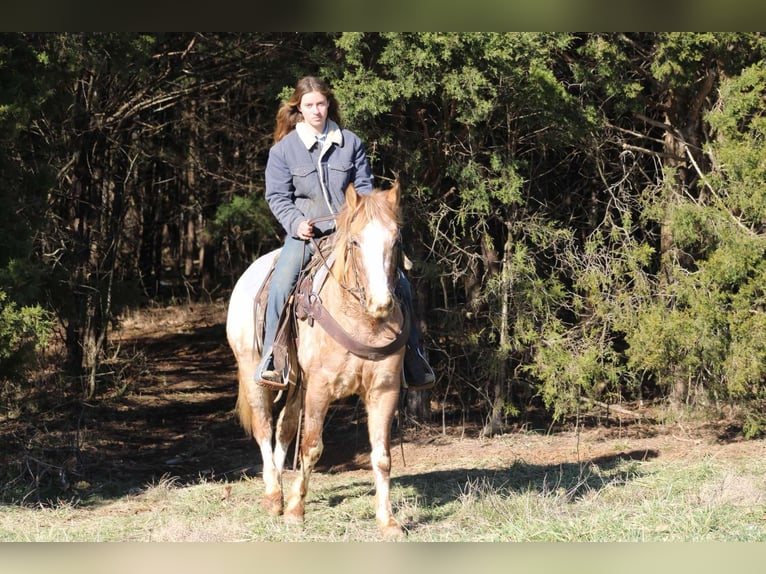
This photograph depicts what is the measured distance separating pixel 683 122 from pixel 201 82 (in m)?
7.06

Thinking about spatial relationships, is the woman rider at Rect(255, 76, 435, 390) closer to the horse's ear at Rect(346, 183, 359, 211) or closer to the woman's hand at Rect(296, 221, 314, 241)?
the woman's hand at Rect(296, 221, 314, 241)

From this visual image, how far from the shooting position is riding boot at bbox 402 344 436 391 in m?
6.31

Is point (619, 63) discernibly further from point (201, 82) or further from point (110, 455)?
point (110, 455)

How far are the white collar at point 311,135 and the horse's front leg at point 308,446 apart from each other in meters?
1.74

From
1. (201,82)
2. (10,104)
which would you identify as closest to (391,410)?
(10,104)

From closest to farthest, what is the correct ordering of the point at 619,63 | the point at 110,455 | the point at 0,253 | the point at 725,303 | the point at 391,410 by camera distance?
the point at 391,410 < the point at 0,253 < the point at 725,303 < the point at 619,63 < the point at 110,455

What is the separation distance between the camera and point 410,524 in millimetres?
6145

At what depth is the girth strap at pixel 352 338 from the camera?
577 centimetres

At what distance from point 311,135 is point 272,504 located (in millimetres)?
2870

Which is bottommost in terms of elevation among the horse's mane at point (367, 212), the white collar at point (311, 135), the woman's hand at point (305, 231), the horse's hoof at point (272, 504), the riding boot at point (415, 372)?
the horse's hoof at point (272, 504)

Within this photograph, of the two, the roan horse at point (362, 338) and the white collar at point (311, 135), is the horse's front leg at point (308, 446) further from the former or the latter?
the white collar at point (311, 135)

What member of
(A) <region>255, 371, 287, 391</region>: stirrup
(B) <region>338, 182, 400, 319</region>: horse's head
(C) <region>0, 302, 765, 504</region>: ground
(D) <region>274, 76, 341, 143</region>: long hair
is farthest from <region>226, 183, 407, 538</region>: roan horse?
(C) <region>0, 302, 765, 504</region>: ground

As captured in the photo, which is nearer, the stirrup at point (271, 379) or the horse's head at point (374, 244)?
the horse's head at point (374, 244)

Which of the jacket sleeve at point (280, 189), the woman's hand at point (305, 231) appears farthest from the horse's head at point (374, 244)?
the jacket sleeve at point (280, 189)
